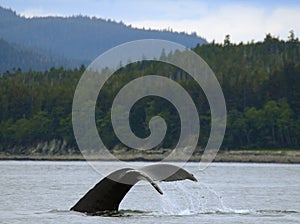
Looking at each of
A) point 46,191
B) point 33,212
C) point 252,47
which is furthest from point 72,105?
point 33,212

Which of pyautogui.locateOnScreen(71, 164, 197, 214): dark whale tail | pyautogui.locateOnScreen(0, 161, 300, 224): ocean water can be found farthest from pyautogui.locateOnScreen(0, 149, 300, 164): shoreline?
pyautogui.locateOnScreen(71, 164, 197, 214): dark whale tail

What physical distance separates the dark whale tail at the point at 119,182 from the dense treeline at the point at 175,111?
342 ft

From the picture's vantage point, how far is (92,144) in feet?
446

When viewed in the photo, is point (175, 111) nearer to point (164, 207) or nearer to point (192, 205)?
point (192, 205)

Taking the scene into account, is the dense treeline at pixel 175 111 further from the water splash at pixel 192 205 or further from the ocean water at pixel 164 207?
the ocean water at pixel 164 207

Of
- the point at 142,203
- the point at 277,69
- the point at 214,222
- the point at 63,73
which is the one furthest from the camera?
the point at 63,73

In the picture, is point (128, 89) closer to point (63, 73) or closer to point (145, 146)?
point (145, 146)

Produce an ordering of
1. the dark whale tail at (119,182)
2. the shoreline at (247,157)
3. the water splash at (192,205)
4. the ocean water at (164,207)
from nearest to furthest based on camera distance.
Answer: the dark whale tail at (119,182) → the ocean water at (164,207) → the water splash at (192,205) → the shoreline at (247,157)

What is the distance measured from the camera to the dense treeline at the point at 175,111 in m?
134

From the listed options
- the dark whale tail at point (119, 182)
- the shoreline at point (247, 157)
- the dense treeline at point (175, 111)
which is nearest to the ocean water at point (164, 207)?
the dark whale tail at point (119, 182)

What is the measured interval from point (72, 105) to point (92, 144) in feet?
63.2

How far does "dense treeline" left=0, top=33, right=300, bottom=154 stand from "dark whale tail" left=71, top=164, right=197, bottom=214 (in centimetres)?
10431

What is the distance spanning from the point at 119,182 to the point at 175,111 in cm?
11537

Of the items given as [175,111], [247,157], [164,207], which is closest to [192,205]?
[164,207]
